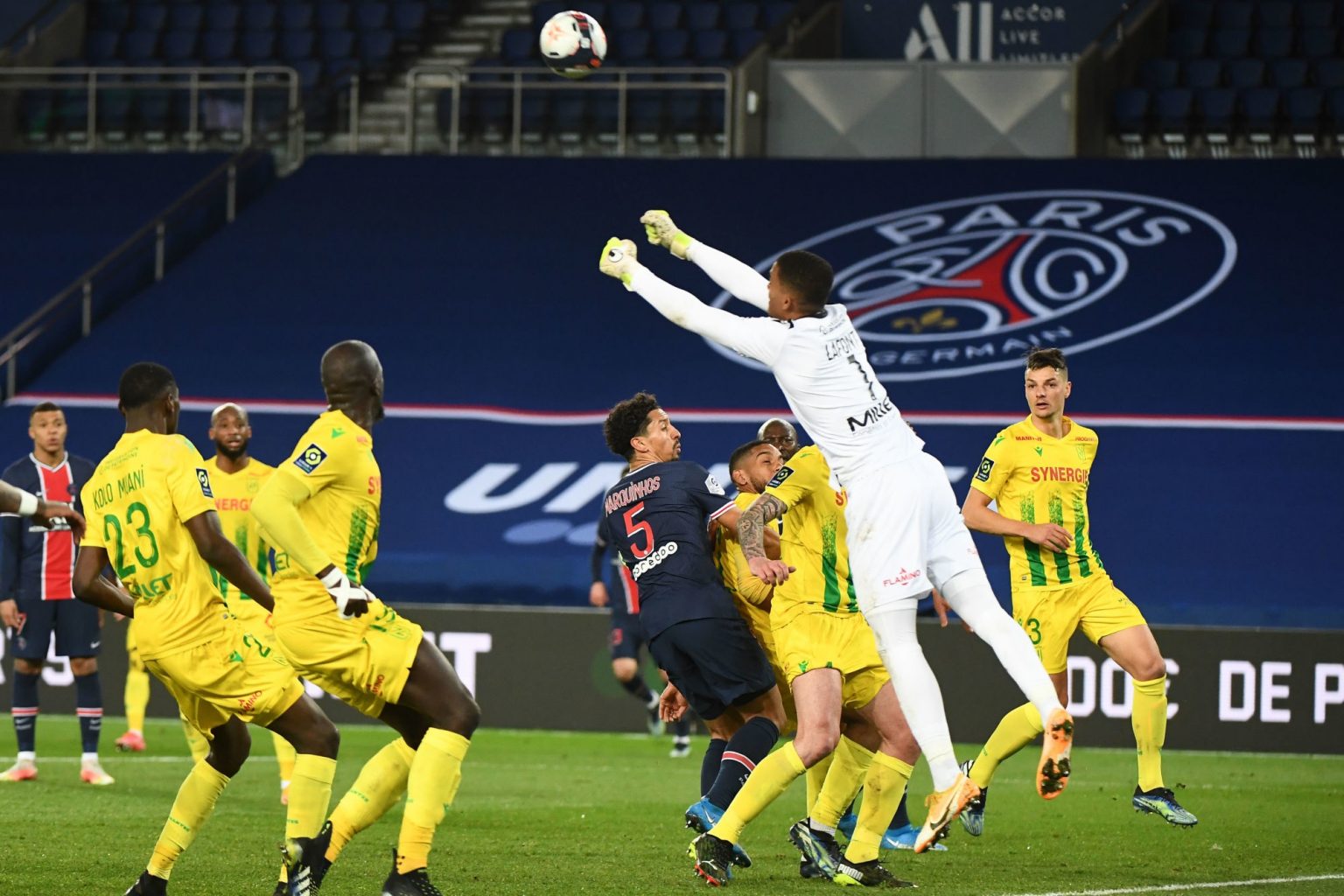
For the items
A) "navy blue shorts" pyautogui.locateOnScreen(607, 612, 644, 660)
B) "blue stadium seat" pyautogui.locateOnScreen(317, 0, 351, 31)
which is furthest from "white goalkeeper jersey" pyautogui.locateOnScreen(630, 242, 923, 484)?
"blue stadium seat" pyautogui.locateOnScreen(317, 0, 351, 31)

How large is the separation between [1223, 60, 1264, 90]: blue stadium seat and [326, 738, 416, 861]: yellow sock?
55.9 ft

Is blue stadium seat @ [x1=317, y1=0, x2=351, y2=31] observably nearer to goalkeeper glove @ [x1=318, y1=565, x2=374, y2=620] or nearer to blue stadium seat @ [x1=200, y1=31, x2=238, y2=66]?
blue stadium seat @ [x1=200, y1=31, x2=238, y2=66]

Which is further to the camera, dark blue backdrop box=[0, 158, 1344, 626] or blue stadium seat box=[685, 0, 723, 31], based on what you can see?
blue stadium seat box=[685, 0, 723, 31]

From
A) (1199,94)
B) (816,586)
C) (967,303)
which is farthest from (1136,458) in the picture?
(816,586)

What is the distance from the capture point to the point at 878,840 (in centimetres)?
806

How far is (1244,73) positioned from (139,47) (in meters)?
13.4

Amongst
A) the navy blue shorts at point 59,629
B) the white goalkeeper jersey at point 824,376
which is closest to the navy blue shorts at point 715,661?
the white goalkeeper jersey at point 824,376

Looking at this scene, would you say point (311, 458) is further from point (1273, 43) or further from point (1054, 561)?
point (1273, 43)

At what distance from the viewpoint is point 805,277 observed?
7.60 metres

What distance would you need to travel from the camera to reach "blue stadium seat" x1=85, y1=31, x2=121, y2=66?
2483cm

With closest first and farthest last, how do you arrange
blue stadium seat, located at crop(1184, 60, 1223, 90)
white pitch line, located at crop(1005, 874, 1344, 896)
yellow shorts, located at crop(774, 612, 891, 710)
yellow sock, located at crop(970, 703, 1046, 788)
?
white pitch line, located at crop(1005, 874, 1344, 896) → yellow shorts, located at crop(774, 612, 891, 710) → yellow sock, located at crop(970, 703, 1046, 788) → blue stadium seat, located at crop(1184, 60, 1223, 90)

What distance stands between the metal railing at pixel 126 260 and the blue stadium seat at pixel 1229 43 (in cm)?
1116

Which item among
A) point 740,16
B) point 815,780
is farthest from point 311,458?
point 740,16

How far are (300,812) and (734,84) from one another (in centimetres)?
1636
